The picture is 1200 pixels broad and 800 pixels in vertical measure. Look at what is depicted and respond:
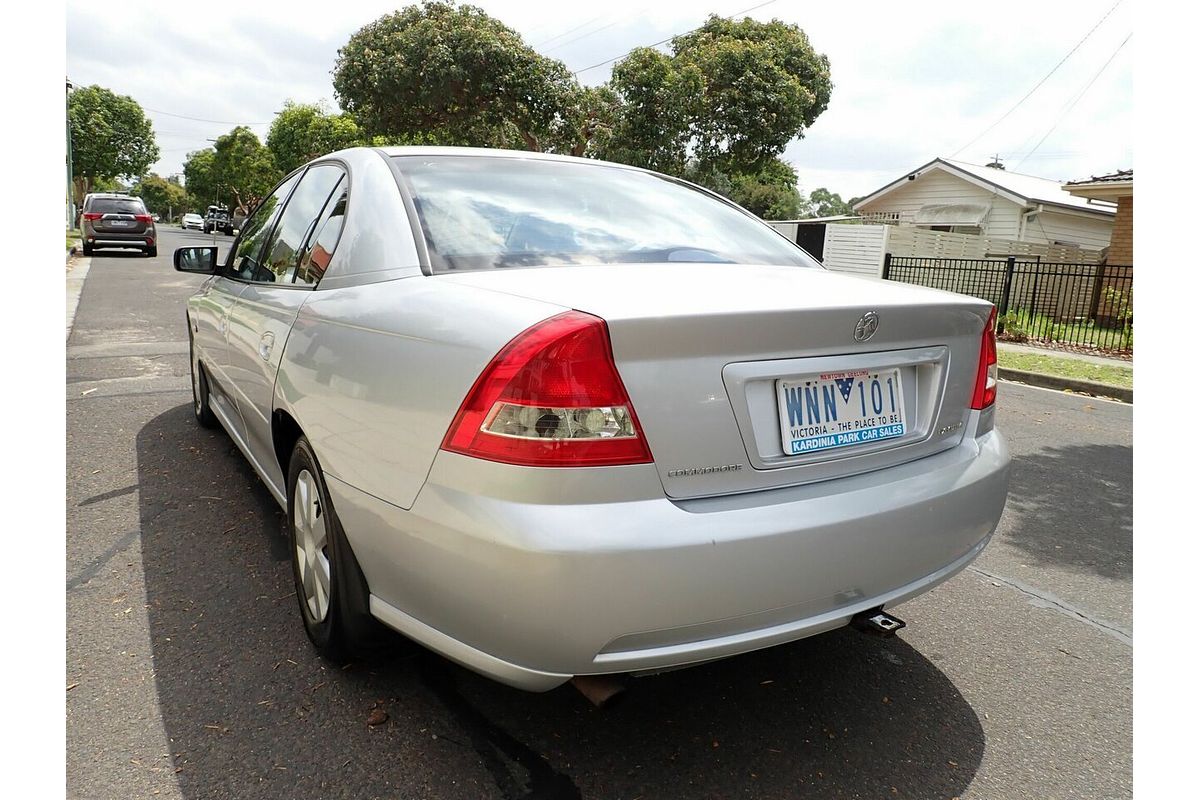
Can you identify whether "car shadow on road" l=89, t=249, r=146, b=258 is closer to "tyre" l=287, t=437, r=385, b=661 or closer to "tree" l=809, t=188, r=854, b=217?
"tyre" l=287, t=437, r=385, b=661

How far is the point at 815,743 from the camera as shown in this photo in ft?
7.25

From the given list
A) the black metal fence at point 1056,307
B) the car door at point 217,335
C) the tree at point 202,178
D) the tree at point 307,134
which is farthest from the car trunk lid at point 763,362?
the tree at point 202,178

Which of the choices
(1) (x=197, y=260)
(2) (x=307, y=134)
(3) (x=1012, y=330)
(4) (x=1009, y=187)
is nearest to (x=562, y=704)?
(1) (x=197, y=260)

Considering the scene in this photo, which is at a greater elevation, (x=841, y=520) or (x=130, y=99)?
(x=130, y=99)

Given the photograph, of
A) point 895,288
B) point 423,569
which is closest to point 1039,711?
point 895,288

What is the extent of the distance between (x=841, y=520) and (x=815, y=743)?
73 cm

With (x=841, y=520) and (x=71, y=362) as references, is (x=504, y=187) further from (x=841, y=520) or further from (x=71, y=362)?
(x=71, y=362)

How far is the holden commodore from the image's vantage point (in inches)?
66.3

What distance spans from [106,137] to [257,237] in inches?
2486

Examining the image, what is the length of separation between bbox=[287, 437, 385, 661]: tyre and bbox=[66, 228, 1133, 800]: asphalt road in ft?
0.44

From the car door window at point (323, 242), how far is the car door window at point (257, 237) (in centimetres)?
49

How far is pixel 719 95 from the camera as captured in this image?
Result: 2494 cm

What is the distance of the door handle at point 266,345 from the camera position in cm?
284

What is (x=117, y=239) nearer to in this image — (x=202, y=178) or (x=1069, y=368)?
(x=1069, y=368)
